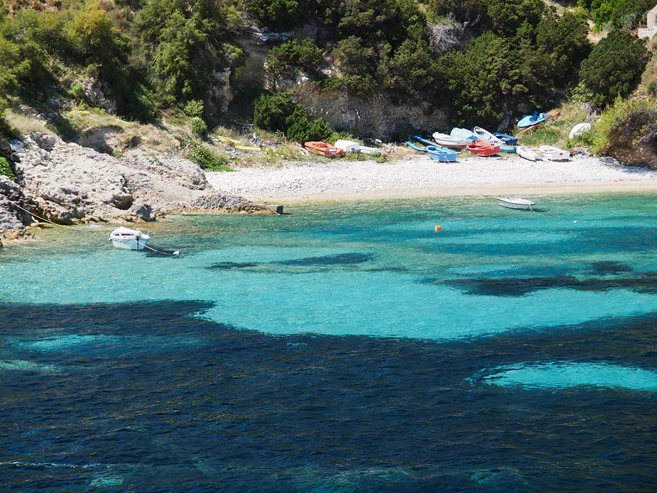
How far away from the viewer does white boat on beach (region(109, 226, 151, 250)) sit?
25734 millimetres

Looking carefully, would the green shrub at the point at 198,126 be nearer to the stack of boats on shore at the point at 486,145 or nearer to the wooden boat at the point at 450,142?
the stack of boats on shore at the point at 486,145

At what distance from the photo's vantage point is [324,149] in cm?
4447

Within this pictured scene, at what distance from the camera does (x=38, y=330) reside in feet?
58.0

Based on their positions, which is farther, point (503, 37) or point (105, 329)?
point (503, 37)

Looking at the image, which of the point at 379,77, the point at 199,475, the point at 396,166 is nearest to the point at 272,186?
the point at 396,166

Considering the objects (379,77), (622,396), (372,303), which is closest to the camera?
(622,396)

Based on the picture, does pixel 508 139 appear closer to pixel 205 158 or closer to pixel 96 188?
pixel 205 158

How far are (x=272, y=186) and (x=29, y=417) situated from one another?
2681 cm

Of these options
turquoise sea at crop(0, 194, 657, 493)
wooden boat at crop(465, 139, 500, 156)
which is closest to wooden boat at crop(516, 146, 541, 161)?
wooden boat at crop(465, 139, 500, 156)

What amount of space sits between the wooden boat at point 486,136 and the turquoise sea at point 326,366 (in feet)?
68.9

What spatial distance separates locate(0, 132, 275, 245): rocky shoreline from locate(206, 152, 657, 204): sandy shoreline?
2.94 metres

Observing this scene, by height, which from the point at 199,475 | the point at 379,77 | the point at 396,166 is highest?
the point at 379,77

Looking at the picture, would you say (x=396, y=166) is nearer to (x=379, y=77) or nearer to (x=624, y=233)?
(x=379, y=77)

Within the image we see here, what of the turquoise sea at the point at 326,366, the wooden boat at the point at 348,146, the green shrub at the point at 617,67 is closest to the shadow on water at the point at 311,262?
the turquoise sea at the point at 326,366
